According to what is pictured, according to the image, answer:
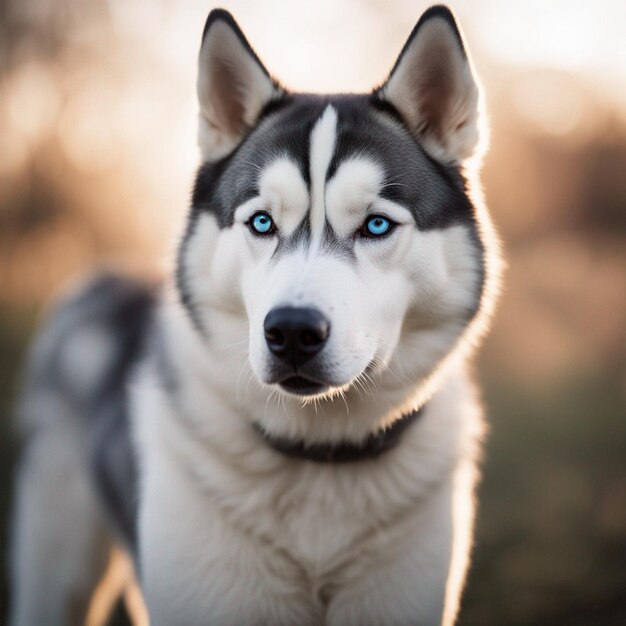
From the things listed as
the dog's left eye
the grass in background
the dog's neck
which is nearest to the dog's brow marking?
the dog's left eye

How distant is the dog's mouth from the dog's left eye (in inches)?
22.3

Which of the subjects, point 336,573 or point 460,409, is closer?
point 336,573

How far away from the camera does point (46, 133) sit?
10.5 m

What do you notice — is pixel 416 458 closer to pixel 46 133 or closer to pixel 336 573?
pixel 336 573

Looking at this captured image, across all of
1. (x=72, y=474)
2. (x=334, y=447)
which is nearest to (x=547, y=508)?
(x=334, y=447)

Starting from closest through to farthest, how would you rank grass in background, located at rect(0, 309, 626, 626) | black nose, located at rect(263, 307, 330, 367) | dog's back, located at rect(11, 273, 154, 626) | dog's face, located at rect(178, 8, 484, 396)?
black nose, located at rect(263, 307, 330, 367)
dog's face, located at rect(178, 8, 484, 396)
dog's back, located at rect(11, 273, 154, 626)
grass in background, located at rect(0, 309, 626, 626)

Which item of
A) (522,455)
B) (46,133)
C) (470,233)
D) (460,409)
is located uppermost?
(470,233)

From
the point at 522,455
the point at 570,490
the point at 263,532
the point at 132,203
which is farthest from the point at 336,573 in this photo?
the point at 132,203

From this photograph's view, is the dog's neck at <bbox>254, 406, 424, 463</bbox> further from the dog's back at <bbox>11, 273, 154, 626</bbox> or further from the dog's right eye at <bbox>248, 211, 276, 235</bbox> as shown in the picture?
the dog's back at <bbox>11, 273, 154, 626</bbox>

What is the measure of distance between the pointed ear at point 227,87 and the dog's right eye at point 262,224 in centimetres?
49

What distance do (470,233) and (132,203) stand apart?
8567 millimetres

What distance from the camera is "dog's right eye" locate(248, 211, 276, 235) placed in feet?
8.19

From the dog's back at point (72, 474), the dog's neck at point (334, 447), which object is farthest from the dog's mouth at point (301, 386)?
the dog's back at point (72, 474)

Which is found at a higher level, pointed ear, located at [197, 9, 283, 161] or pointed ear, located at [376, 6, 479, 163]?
pointed ear, located at [376, 6, 479, 163]
